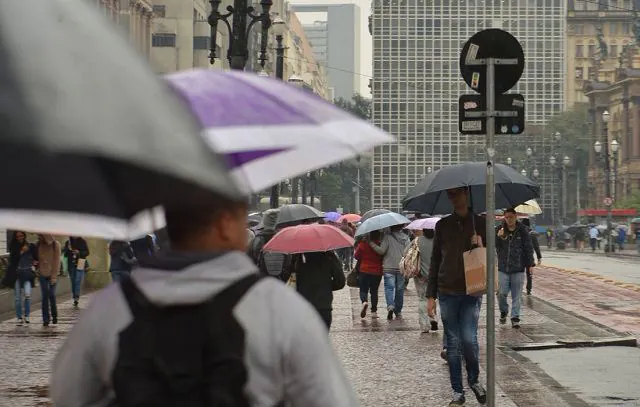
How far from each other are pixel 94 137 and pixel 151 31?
82123 mm

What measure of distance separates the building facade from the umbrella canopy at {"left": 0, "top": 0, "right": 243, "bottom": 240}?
7560 inches

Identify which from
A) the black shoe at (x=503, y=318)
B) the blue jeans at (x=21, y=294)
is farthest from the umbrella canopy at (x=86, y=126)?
the blue jeans at (x=21, y=294)

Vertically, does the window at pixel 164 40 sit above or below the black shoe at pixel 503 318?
above

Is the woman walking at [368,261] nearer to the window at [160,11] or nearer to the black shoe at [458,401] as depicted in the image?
the black shoe at [458,401]

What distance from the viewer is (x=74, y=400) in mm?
3045

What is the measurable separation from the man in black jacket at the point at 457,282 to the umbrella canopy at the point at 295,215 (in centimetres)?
428

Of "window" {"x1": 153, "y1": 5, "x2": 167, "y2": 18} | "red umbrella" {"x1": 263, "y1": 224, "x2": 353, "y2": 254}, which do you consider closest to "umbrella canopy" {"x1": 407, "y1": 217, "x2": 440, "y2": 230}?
"red umbrella" {"x1": 263, "y1": 224, "x2": 353, "y2": 254}

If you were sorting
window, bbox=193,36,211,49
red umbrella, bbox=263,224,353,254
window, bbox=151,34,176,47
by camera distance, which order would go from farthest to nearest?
window, bbox=193,36,211,49 → window, bbox=151,34,176,47 → red umbrella, bbox=263,224,353,254

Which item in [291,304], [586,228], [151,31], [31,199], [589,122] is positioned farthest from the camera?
[589,122]

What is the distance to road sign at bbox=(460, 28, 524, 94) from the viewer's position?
10.2m

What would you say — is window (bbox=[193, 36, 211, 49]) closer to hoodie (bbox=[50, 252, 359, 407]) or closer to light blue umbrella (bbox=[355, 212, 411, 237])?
light blue umbrella (bbox=[355, 212, 411, 237])

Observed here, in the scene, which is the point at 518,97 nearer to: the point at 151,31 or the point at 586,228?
the point at 151,31

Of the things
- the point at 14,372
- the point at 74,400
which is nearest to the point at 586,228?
the point at 14,372

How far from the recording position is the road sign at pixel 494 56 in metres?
10.2
